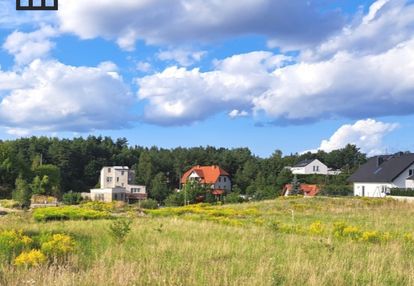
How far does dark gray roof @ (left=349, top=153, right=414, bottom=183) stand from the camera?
194ft

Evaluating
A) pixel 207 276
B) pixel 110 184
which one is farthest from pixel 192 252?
pixel 110 184

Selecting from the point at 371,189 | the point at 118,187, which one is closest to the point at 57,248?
the point at 371,189

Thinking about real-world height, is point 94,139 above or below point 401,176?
above

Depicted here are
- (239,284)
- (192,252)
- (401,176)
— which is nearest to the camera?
(239,284)

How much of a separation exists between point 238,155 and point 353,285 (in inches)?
4123

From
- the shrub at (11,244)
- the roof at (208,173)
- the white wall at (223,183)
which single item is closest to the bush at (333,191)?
the roof at (208,173)

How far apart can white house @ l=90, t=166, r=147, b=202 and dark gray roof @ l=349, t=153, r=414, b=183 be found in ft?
113

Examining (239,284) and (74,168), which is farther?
(74,168)

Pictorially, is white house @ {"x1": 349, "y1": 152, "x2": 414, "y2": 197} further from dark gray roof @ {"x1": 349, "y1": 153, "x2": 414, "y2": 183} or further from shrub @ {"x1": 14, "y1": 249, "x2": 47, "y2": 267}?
shrub @ {"x1": 14, "y1": 249, "x2": 47, "y2": 267}

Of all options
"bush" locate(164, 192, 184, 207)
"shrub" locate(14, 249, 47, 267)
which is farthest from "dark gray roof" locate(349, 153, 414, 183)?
"shrub" locate(14, 249, 47, 267)

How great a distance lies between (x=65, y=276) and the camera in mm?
6785

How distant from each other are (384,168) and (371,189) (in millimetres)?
2868

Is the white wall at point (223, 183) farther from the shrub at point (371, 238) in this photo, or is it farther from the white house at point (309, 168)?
the shrub at point (371, 238)

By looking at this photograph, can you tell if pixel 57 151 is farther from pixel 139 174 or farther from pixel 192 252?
pixel 192 252
